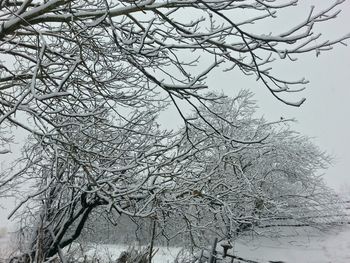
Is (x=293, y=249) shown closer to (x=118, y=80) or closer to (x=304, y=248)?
(x=304, y=248)

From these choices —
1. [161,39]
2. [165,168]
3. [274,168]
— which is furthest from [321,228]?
[161,39]

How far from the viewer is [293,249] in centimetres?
1392

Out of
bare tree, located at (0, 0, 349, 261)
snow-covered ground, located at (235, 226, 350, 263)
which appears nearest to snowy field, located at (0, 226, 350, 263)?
snow-covered ground, located at (235, 226, 350, 263)

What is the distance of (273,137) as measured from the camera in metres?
19.0

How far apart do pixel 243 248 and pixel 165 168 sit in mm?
9691

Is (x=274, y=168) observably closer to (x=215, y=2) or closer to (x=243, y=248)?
(x=243, y=248)

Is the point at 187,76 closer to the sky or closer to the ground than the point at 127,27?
closer to the ground

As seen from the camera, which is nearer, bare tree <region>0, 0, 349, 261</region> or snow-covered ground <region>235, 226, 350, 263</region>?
bare tree <region>0, 0, 349, 261</region>

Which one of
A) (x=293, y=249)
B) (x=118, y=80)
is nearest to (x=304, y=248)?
(x=293, y=249)

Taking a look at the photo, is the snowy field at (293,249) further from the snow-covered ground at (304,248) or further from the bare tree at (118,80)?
the bare tree at (118,80)

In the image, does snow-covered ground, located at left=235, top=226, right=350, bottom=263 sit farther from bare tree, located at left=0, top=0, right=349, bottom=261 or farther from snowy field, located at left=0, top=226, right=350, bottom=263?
bare tree, located at left=0, top=0, right=349, bottom=261

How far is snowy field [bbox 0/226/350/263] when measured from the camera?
1214 centimetres

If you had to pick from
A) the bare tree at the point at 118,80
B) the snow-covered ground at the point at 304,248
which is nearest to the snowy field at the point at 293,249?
the snow-covered ground at the point at 304,248

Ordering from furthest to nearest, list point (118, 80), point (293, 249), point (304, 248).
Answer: point (304, 248), point (293, 249), point (118, 80)
